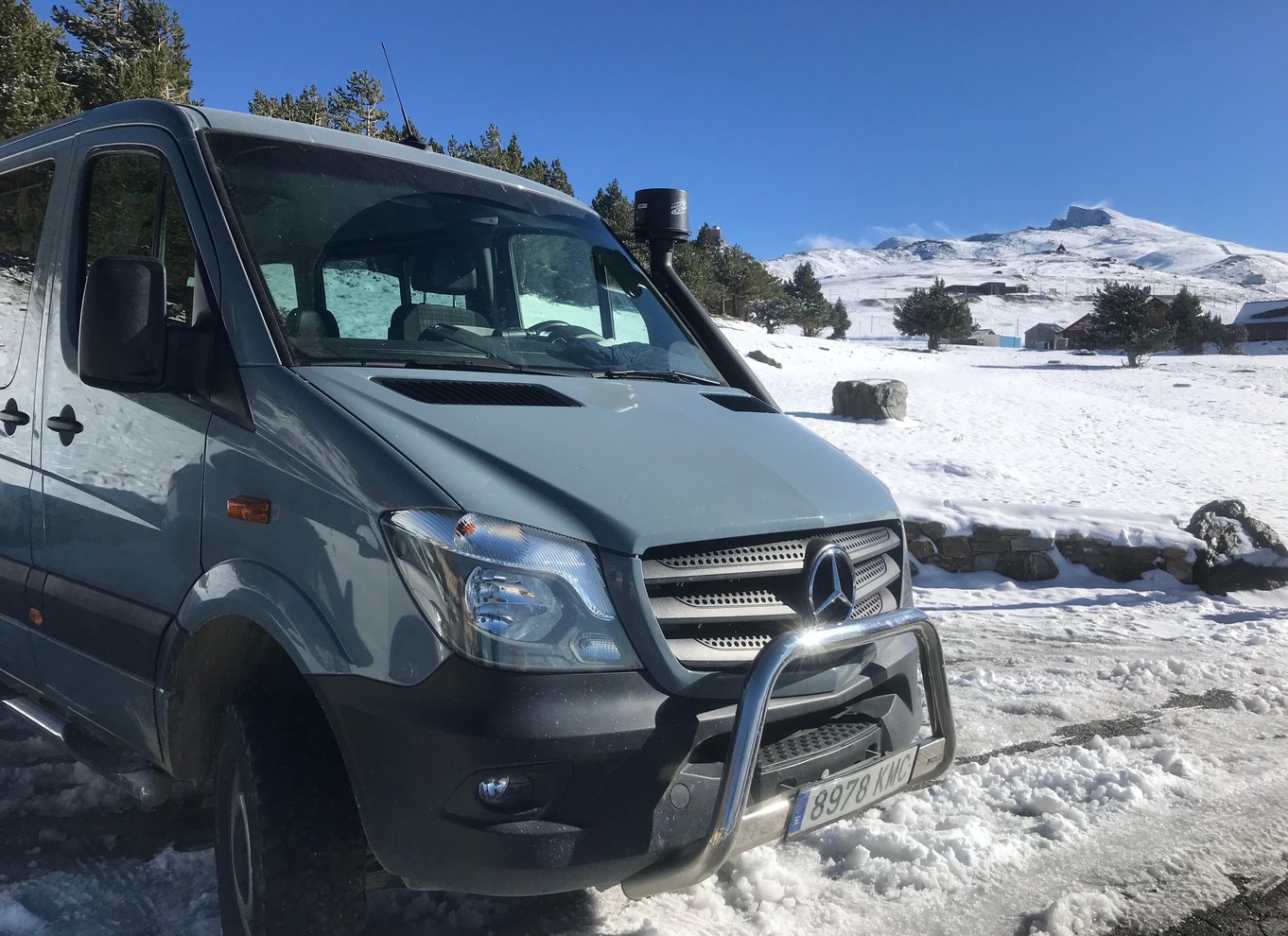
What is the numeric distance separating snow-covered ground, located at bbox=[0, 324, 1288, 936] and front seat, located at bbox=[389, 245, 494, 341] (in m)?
1.74

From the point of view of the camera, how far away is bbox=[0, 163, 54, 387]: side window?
344 centimetres

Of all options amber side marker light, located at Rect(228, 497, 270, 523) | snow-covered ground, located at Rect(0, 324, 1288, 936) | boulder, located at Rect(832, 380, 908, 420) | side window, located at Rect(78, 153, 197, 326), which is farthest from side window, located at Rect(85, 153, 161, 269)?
boulder, located at Rect(832, 380, 908, 420)

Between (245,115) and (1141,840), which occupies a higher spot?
(245,115)

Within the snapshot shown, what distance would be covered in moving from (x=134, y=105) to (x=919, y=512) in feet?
20.8

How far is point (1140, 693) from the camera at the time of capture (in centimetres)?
500

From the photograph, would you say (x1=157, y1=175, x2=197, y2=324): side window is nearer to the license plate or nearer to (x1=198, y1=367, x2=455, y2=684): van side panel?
(x1=198, y1=367, x2=455, y2=684): van side panel

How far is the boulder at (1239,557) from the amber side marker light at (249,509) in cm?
701

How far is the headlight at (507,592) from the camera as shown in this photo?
205 centimetres

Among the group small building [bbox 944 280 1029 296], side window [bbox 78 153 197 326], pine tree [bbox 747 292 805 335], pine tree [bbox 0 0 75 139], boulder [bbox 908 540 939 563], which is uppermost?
small building [bbox 944 280 1029 296]

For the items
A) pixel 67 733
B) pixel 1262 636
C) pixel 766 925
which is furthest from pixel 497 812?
pixel 1262 636

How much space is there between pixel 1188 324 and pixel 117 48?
58028 mm

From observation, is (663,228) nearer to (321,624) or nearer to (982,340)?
(321,624)

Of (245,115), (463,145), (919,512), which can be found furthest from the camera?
(463,145)

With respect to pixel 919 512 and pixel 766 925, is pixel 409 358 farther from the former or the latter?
pixel 919 512
